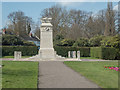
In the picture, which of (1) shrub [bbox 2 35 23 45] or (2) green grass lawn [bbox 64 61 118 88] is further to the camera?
(1) shrub [bbox 2 35 23 45]

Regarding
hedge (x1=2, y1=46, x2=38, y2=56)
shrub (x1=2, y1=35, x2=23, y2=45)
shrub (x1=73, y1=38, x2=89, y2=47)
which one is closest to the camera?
hedge (x1=2, y1=46, x2=38, y2=56)

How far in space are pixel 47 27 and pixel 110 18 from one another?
64.3 ft

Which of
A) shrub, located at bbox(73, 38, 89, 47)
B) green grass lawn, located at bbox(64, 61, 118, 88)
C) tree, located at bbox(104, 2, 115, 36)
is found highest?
tree, located at bbox(104, 2, 115, 36)

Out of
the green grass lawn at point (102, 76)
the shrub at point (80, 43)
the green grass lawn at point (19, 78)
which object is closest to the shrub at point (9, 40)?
the shrub at point (80, 43)

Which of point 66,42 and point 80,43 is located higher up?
point 66,42

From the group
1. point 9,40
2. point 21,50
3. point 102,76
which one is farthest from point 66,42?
point 102,76

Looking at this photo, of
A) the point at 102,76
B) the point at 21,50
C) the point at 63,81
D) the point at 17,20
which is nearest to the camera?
the point at 63,81

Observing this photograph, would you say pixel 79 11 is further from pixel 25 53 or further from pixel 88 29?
pixel 25 53

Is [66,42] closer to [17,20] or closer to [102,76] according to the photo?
[17,20]

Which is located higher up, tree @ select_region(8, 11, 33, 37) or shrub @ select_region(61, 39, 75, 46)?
tree @ select_region(8, 11, 33, 37)

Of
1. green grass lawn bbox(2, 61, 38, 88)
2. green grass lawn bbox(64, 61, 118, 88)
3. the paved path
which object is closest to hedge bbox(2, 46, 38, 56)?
green grass lawn bbox(64, 61, 118, 88)

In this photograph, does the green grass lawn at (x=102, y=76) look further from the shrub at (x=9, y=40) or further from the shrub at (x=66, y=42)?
the shrub at (x=9, y=40)

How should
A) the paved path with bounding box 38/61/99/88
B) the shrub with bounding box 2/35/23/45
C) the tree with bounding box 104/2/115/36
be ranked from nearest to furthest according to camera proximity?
the paved path with bounding box 38/61/99/88
the shrub with bounding box 2/35/23/45
the tree with bounding box 104/2/115/36

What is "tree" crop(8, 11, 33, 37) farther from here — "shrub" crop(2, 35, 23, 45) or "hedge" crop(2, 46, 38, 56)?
"hedge" crop(2, 46, 38, 56)
